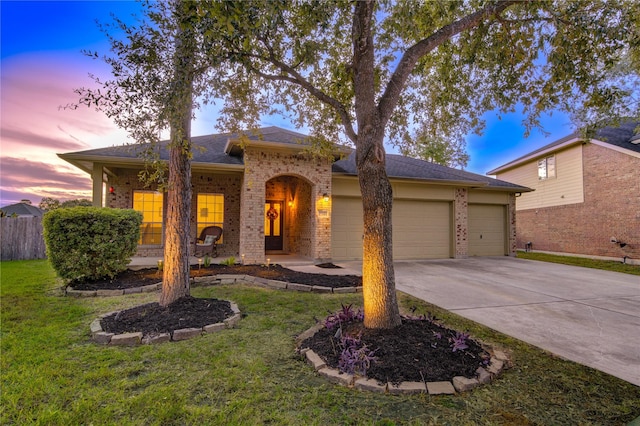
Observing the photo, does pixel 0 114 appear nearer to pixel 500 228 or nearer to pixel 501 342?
pixel 501 342

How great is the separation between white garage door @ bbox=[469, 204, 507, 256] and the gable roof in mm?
1020

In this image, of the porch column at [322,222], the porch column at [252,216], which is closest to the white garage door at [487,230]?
the porch column at [322,222]

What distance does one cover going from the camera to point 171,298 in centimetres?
456

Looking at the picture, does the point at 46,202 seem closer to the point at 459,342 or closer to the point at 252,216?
the point at 252,216

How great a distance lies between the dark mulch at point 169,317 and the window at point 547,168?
1747 cm

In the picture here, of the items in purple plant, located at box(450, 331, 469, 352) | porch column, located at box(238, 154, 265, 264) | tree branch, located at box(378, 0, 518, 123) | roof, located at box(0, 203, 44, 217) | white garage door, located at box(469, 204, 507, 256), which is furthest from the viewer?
roof, located at box(0, 203, 44, 217)

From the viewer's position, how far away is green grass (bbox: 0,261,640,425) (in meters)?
2.18

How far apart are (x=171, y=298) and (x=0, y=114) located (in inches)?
275

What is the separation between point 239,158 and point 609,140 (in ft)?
47.7

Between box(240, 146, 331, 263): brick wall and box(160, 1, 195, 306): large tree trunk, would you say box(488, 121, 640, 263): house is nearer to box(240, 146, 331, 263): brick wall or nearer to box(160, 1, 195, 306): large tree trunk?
box(240, 146, 331, 263): brick wall

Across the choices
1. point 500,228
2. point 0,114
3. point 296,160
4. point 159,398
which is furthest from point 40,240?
point 500,228

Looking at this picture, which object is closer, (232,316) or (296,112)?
(232,316)

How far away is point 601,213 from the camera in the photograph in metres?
13.3

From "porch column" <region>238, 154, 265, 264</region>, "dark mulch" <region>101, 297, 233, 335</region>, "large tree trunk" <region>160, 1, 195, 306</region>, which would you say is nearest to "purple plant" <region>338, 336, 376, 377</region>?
"dark mulch" <region>101, 297, 233, 335</region>
